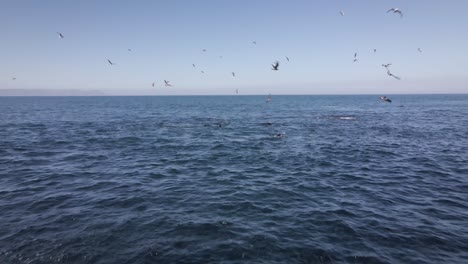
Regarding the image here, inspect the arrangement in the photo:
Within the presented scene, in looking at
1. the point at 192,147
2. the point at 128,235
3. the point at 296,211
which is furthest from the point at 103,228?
the point at 192,147

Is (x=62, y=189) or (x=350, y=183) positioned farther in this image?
(x=350, y=183)

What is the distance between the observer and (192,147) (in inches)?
1356

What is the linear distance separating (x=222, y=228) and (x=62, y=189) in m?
12.5

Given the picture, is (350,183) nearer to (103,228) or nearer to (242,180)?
(242,180)

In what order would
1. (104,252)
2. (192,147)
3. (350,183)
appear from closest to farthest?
(104,252) → (350,183) → (192,147)

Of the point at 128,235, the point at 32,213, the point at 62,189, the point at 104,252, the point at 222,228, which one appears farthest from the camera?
the point at 62,189

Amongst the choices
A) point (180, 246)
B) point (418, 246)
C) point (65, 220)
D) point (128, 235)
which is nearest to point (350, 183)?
point (418, 246)

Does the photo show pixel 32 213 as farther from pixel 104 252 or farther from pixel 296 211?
pixel 296 211

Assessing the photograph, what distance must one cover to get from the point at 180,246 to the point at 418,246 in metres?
10.5

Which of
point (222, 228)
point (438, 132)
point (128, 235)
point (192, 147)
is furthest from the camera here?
point (438, 132)

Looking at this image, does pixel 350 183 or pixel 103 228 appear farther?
pixel 350 183

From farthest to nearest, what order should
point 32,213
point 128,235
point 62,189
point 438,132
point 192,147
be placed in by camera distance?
point 438,132
point 192,147
point 62,189
point 32,213
point 128,235

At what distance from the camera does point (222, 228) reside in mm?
13930

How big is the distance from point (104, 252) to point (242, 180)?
38.7 feet
